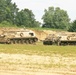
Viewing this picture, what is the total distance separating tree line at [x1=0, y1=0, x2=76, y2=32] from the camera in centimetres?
10919

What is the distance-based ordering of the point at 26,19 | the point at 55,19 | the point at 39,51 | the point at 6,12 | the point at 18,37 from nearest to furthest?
the point at 39,51
the point at 18,37
the point at 6,12
the point at 26,19
the point at 55,19

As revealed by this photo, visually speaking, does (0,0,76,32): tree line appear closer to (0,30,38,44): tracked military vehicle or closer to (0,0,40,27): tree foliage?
(0,0,40,27): tree foliage

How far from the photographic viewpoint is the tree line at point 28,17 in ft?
358

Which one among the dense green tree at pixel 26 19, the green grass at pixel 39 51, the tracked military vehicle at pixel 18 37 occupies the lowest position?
the green grass at pixel 39 51

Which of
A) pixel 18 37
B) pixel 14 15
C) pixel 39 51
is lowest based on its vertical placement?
pixel 39 51

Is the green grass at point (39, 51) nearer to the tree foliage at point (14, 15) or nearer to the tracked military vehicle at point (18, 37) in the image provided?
the tracked military vehicle at point (18, 37)

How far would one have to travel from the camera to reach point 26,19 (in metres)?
113

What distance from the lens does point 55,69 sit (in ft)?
59.5

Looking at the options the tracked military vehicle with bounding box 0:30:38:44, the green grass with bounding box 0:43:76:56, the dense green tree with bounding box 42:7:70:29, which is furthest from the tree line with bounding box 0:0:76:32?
the green grass with bounding box 0:43:76:56

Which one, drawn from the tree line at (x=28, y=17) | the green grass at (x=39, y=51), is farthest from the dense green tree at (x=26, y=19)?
the green grass at (x=39, y=51)

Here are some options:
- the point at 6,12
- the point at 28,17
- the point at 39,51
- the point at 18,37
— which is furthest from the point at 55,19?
the point at 39,51

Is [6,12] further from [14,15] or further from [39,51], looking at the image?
[39,51]

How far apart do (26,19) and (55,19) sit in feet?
28.9

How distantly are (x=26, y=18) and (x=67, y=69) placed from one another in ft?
314
